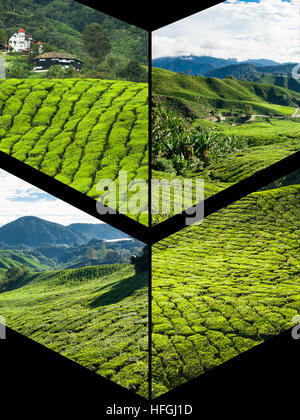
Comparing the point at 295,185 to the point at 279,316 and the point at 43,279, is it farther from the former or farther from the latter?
the point at 43,279

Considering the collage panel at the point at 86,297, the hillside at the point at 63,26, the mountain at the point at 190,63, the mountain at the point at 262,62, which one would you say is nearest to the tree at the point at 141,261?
the collage panel at the point at 86,297

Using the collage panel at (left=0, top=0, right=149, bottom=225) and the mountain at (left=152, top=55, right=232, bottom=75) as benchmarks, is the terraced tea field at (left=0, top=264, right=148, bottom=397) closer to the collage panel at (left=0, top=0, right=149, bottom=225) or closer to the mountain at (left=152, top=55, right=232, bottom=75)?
the collage panel at (left=0, top=0, right=149, bottom=225)

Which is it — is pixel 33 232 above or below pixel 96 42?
below

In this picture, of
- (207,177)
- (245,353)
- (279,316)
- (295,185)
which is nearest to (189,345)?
(245,353)

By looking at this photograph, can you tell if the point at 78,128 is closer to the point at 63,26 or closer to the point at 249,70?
the point at 63,26

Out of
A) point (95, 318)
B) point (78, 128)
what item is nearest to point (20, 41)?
point (78, 128)

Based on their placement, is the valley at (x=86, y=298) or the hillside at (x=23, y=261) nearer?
the valley at (x=86, y=298)

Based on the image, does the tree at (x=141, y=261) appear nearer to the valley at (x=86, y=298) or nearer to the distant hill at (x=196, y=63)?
the valley at (x=86, y=298)
